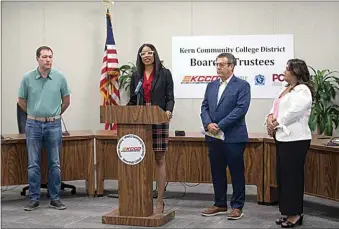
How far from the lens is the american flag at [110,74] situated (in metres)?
7.34

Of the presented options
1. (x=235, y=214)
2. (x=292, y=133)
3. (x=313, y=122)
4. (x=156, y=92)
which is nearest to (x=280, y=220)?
(x=235, y=214)

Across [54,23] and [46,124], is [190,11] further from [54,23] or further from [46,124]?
[46,124]

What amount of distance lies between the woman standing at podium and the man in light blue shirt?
86 cm

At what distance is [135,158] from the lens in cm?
411

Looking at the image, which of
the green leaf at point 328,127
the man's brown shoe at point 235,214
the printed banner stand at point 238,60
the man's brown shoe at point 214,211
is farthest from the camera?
the printed banner stand at point 238,60

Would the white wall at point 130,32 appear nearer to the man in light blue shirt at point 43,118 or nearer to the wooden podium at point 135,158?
the man in light blue shirt at point 43,118

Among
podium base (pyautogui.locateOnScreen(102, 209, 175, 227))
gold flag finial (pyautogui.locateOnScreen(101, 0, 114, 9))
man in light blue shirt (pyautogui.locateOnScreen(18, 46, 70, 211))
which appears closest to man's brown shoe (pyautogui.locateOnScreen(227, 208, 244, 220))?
podium base (pyautogui.locateOnScreen(102, 209, 175, 227))

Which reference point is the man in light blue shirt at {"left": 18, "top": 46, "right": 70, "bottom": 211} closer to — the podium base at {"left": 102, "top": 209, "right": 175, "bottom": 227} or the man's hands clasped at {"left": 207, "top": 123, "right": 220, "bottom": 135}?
the podium base at {"left": 102, "top": 209, "right": 175, "bottom": 227}

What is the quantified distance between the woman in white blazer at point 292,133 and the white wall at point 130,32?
11.2 feet

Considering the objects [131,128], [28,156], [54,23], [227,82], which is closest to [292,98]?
[227,82]

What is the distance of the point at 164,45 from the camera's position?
7.71 m

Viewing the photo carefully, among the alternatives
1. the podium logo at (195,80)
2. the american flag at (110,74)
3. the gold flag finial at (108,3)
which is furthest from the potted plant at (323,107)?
the gold flag finial at (108,3)

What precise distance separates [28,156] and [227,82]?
2045 millimetres

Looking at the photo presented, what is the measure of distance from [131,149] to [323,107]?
157 inches
